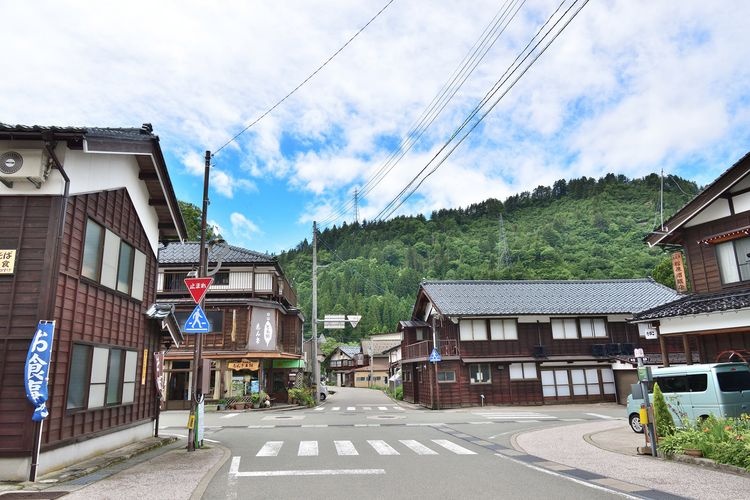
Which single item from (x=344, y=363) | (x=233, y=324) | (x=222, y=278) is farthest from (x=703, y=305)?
(x=344, y=363)

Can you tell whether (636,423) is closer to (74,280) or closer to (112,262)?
(112,262)

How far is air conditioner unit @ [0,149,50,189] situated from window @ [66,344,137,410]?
336cm

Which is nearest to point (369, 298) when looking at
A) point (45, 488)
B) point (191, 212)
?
point (191, 212)

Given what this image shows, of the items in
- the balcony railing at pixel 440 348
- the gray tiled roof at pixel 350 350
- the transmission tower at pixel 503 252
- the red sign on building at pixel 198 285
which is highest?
the transmission tower at pixel 503 252

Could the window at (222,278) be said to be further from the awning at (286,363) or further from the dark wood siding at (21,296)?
the dark wood siding at (21,296)

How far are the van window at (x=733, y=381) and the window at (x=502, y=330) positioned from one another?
1843cm

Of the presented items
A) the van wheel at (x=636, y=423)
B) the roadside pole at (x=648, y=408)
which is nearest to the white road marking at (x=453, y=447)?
the roadside pole at (x=648, y=408)

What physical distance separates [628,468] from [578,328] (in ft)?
75.2

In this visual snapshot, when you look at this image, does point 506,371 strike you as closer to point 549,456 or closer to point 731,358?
point 731,358

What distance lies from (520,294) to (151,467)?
27.4 m

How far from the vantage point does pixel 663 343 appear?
49.9ft

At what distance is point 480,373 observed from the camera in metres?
30.2

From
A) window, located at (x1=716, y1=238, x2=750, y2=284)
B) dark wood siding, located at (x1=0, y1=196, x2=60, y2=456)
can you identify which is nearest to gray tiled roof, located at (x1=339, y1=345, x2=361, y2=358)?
window, located at (x1=716, y1=238, x2=750, y2=284)

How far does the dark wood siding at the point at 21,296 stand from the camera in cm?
833
